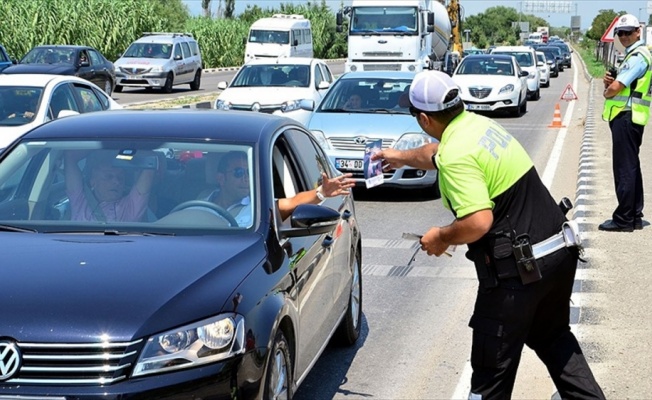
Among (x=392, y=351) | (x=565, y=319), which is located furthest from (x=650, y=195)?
(x=565, y=319)

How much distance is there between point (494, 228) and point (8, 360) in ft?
6.62

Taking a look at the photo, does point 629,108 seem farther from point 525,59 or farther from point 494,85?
point 525,59

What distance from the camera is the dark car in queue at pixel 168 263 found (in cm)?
402

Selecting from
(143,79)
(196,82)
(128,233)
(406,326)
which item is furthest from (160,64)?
(128,233)

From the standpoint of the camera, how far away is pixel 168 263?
4.66 m

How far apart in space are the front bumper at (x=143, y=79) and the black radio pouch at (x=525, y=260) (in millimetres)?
32859

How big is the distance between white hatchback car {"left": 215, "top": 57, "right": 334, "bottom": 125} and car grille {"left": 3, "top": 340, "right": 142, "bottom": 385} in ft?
52.0

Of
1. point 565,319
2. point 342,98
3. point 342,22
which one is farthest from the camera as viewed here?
point 342,22

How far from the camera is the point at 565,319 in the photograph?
491 centimetres

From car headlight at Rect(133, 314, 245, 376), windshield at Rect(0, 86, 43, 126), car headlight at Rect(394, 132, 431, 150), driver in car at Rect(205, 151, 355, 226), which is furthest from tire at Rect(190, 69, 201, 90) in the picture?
car headlight at Rect(133, 314, 245, 376)

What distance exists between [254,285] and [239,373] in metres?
0.46

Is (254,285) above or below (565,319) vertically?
above

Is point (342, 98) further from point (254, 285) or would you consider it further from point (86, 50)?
point (86, 50)

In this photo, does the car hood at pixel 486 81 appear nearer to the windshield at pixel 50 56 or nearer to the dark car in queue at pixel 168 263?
the windshield at pixel 50 56
